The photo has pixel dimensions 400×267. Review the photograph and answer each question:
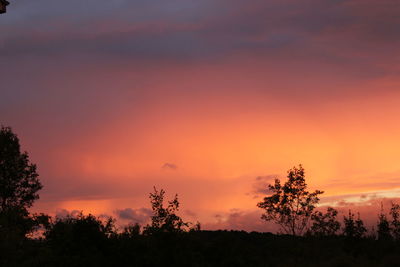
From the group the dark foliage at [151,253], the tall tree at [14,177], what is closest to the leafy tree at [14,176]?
the tall tree at [14,177]

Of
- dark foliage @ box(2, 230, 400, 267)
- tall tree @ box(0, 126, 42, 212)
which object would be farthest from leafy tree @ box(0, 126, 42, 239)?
dark foliage @ box(2, 230, 400, 267)

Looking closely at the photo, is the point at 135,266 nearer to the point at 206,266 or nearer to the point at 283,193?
the point at 206,266

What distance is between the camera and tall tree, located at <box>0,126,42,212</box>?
66.6 meters

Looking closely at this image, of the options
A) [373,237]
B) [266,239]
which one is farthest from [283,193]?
[266,239]

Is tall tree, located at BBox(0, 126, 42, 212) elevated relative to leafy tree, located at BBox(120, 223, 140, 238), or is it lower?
elevated

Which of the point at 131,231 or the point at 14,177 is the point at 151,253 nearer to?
the point at 131,231

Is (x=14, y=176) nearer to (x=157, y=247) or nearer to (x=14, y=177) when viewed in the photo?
(x=14, y=177)

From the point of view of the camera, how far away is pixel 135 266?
134 ft

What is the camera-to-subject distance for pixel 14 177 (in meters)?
67.1

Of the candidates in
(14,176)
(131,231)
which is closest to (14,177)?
(14,176)

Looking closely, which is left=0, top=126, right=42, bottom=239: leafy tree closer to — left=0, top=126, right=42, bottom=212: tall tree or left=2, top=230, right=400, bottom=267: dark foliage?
left=0, top=126, right=42, bottom=212: tall tree

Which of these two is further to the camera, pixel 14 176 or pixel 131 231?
pixel 14 176

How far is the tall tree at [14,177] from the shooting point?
66.6 metres

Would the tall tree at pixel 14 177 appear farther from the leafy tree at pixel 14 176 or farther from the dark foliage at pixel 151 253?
the dark foliage at pixel 151 253
